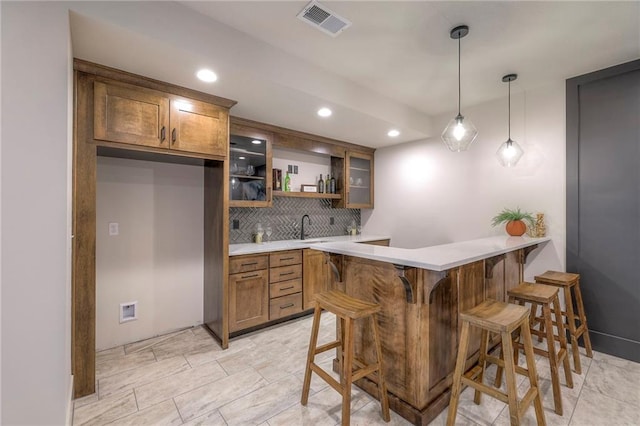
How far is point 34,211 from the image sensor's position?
1.46m

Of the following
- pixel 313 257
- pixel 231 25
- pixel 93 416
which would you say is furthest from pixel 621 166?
pixel 93 416

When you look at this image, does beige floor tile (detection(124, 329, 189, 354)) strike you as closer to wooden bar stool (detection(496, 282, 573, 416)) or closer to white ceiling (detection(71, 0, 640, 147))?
white ceiling (detection(71, 0, 640, 147))

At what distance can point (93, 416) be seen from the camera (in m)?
1.84

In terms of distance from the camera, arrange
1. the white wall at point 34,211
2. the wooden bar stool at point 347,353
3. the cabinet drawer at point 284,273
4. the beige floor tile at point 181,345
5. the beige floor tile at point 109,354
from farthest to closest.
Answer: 1. the cabinet drawer at point 284,273
2. the beige floor tile at point 181,345
3. the beige floor tile at point 109,354
4. the wooden bar stool at point 347,353
5. the white wall at point 34,211

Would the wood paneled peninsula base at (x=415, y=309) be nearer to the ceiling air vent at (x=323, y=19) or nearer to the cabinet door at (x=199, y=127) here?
the cabinet door at (x=199, y=127)

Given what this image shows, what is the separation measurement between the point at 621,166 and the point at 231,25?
355cm

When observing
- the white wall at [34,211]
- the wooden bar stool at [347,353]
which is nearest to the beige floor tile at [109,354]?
the white wall at [34,211]

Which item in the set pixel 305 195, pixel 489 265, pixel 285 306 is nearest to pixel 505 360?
pixel 489 265

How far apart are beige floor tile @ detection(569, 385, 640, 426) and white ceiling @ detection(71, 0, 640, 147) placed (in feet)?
8.71

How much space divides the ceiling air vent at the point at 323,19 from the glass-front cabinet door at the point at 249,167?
4.90 feet

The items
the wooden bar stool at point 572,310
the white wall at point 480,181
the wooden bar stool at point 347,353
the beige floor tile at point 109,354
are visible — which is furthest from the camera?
the white wall at point 480,181

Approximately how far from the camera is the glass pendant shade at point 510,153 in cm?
300

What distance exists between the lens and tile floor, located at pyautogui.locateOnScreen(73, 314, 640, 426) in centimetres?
182

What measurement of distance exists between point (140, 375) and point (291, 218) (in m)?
2.41
